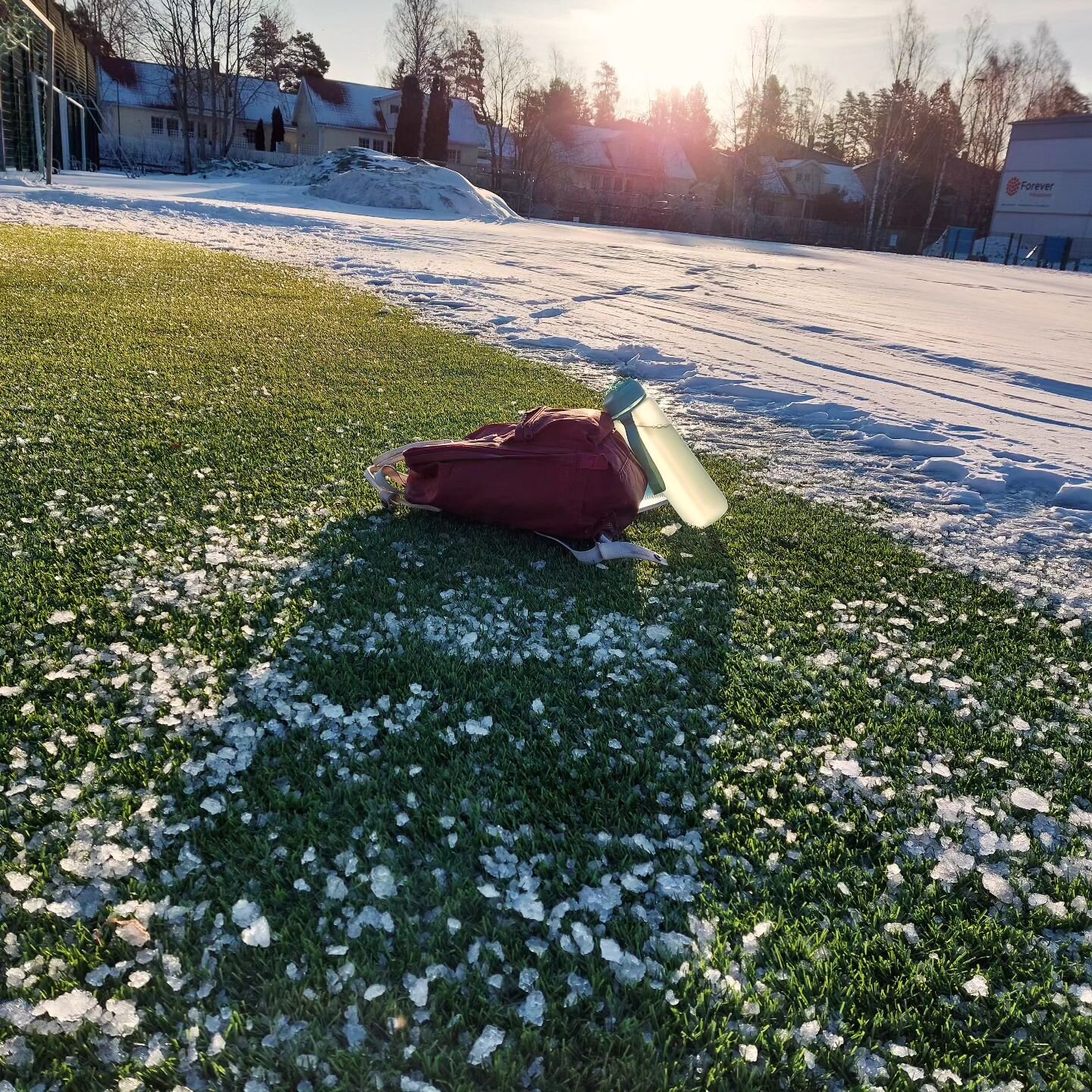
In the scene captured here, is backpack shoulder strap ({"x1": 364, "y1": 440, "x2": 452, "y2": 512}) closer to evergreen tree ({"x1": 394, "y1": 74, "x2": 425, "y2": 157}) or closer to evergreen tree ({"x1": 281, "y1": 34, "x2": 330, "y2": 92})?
evergreen tree ({"x1": 394, "y1": 74, "x2": 425, "y2": 157})

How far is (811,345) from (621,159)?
50.4 metres

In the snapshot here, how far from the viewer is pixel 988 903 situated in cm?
152

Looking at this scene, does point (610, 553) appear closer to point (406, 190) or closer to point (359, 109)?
point (406, 190)

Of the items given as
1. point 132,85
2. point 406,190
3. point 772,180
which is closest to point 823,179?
point 772,180

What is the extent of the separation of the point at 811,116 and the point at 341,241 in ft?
201

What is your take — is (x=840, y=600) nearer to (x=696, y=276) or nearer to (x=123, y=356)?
(x=123, y=356)

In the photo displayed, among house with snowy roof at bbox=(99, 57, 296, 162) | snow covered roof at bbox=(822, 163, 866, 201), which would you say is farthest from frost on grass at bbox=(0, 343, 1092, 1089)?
snow covered roof at bbox=(822, 163, 866, 201)

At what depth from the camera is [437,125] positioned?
108 ft

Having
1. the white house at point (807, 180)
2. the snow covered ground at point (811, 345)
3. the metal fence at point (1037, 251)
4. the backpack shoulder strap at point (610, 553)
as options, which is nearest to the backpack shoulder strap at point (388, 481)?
the backpack shoulder strap at point (610, 553)

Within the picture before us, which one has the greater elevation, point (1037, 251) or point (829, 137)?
point (829, 137)

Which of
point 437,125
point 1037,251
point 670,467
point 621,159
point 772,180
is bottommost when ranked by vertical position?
point 670,467

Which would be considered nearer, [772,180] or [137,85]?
[137,85]

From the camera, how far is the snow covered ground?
380cm

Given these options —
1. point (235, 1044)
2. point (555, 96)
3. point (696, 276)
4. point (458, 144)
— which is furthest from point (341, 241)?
point (555, 96)
